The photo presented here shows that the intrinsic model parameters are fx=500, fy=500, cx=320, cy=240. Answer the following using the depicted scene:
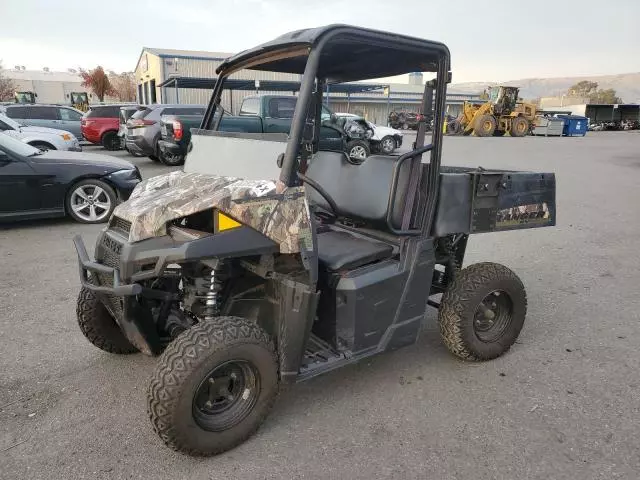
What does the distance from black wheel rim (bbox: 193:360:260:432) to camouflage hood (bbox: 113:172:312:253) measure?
0.68 meters

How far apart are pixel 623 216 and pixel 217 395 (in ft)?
26.2

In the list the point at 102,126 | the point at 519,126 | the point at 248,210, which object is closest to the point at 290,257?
the point at 248,210

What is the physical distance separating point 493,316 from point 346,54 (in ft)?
6.88

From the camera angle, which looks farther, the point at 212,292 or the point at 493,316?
the point at 493,316

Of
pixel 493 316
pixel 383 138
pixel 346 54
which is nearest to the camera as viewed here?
pixel 346 54

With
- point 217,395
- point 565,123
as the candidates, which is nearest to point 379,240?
point 217,395

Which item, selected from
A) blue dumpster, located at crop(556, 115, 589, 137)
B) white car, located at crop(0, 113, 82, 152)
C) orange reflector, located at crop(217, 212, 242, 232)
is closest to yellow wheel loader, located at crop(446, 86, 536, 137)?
blue dumpster, located at crop(556, 115, 589, 137)

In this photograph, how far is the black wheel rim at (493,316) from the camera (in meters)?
3.56

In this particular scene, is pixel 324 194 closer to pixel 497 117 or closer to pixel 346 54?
pixel 346 54

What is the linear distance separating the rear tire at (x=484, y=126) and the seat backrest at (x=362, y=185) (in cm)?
2674

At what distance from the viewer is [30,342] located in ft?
12.3

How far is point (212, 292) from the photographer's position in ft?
8.69

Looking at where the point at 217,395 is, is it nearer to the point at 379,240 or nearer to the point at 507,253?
the point at 379,240

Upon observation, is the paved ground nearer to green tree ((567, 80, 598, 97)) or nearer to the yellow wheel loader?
the yellow wheel loader
